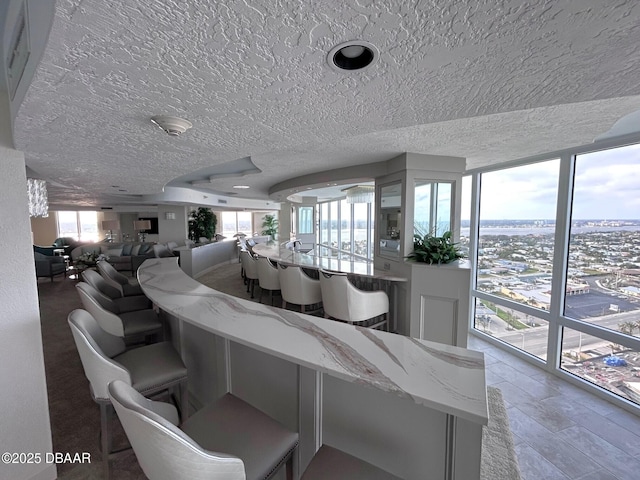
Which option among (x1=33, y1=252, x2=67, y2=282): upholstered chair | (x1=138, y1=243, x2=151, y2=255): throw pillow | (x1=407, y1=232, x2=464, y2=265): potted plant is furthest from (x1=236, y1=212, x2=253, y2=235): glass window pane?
(x1=407, y1=232, x2=464, y2=265): potted plant

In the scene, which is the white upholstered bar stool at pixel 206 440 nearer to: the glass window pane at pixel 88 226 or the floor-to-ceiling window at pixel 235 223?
the floor-to-ceiling window at pixel 235 223

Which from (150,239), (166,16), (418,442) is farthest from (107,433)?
(150,239)

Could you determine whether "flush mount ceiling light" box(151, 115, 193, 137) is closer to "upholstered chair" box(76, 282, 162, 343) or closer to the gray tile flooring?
"upholstered chair" box(76, 282, 162, 343)

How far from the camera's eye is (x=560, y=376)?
10.3 ft

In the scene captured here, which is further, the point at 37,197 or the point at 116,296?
the point at 116,296

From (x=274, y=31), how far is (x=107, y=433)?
7.10ft

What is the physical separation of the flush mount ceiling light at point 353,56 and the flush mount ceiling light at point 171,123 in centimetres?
85

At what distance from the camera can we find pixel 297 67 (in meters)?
0.89

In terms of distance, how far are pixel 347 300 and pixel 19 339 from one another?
2346 mm

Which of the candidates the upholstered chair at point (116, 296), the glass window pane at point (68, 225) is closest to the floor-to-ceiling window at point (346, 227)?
the upholstered chair at point (116, 296)

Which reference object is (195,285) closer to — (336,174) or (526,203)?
(336,174)

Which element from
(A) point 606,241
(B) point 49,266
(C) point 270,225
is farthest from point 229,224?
(A) point 606,241

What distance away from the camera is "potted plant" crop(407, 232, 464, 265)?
3092 millimetres

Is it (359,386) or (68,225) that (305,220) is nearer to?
(359,386)
